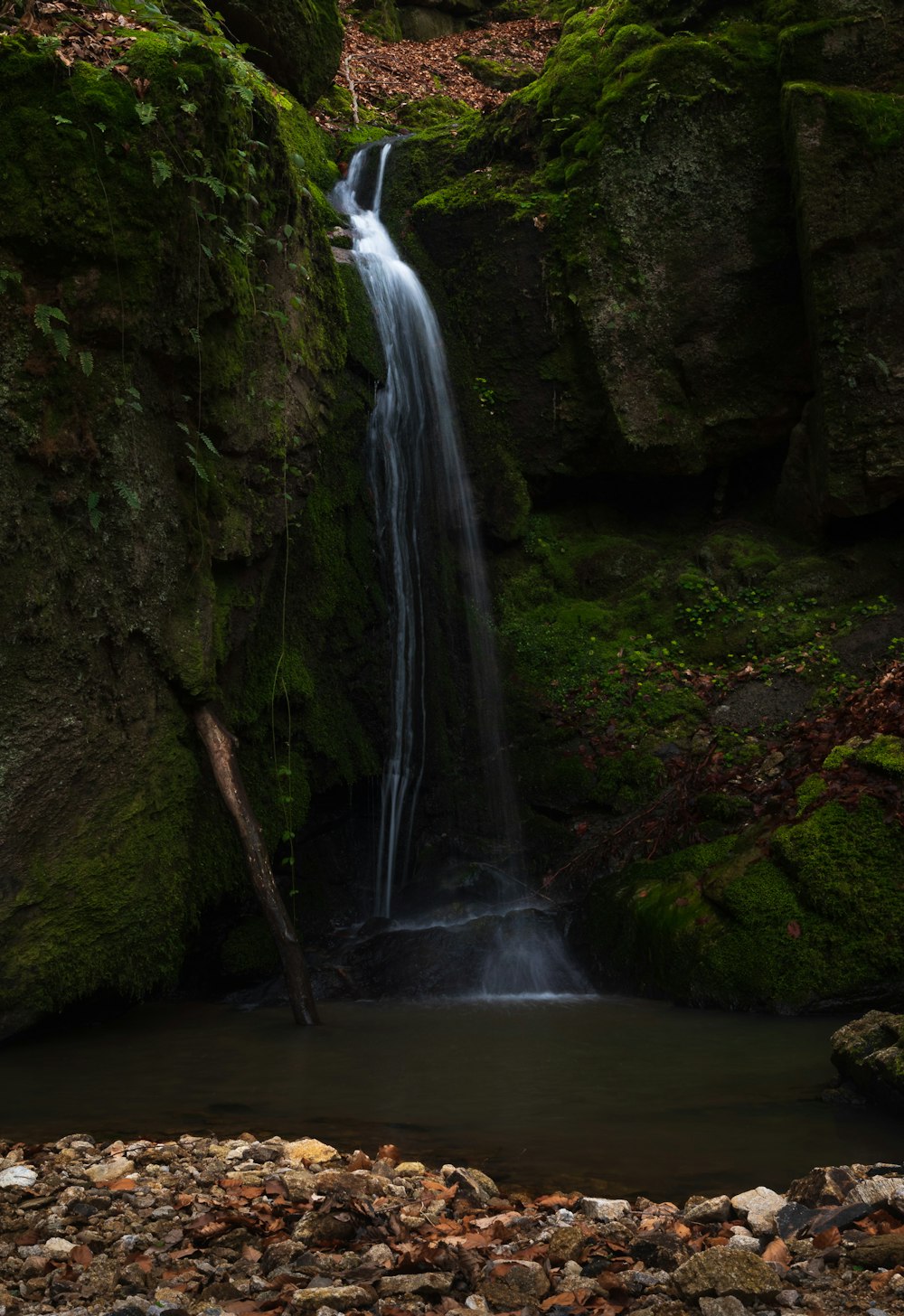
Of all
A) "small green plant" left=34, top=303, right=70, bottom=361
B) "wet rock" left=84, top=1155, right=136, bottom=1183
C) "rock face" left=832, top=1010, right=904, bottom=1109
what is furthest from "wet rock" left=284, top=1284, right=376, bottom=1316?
"small green plant" left=34, top=303, right=70, bottom=361

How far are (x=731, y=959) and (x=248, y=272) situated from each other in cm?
592

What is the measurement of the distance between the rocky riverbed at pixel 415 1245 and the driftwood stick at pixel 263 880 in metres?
3.06

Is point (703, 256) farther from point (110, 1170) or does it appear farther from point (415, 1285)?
point (415, 1285)

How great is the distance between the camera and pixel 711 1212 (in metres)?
3.06

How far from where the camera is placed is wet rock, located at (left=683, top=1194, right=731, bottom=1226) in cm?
305

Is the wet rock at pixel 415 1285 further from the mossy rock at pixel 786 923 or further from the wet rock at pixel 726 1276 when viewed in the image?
the mossy rock at pixel 786 923

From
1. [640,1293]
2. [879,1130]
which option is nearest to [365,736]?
[879,1130]

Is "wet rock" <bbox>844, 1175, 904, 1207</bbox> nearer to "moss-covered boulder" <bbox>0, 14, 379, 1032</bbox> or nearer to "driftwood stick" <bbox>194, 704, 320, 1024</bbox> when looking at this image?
"driftwood stick" <bbox>194, 704, 320, 1024</bbox>

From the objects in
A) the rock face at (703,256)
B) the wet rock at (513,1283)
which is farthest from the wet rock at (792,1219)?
the rock face at (703,256)

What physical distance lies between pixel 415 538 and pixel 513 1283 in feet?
27.2

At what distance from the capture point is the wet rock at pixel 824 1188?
3.05 meters

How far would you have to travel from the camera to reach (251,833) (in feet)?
22.2

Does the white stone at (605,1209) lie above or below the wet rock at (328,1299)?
below

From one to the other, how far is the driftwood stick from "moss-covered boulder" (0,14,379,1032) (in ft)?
0.86
